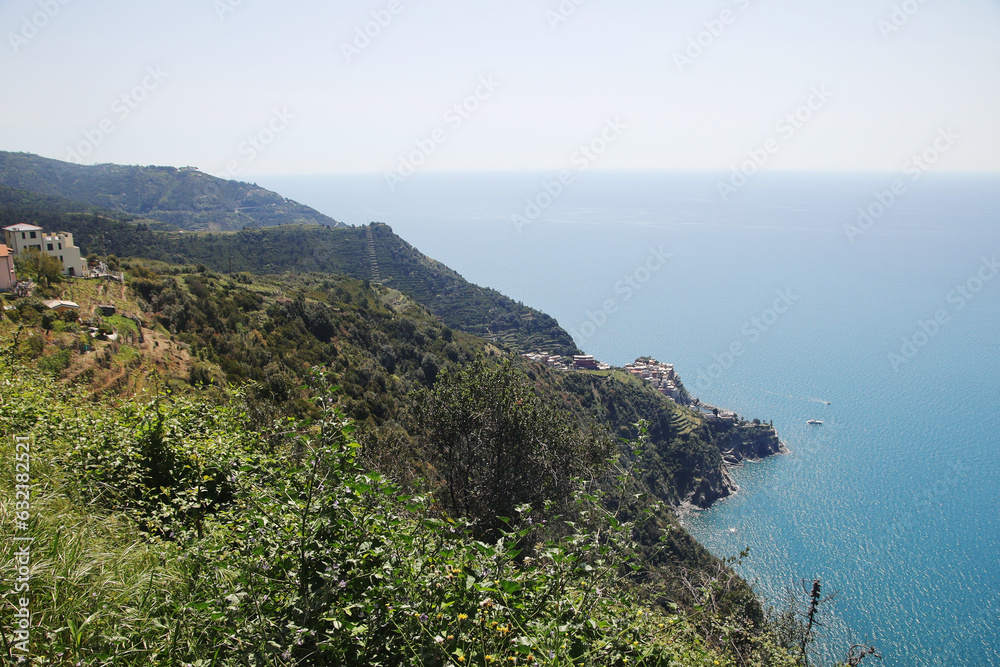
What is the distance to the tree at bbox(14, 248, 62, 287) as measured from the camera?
62.4 feet

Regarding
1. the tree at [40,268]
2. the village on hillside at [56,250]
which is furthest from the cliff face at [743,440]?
the tree at [40,268]

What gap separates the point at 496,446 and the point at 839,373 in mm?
74471

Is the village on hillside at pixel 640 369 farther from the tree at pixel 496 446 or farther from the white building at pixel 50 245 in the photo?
the tree at pixel 496 446

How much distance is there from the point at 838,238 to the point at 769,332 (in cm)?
8257

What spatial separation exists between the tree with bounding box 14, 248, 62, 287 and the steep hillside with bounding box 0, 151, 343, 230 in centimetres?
11949

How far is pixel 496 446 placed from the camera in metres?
8.16

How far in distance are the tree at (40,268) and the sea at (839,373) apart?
24645 mm

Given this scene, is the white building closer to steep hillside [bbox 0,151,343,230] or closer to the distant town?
the distant town

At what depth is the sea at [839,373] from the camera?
32031mm

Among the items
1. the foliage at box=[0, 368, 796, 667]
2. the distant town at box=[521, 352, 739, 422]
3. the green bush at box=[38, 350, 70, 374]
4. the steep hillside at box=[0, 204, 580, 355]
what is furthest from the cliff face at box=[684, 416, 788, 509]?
the foliage at box=[0, 368, 796, 667]

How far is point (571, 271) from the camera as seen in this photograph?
120 m

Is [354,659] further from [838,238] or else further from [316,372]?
[838,238]

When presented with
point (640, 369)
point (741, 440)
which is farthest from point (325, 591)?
point (640, 369)

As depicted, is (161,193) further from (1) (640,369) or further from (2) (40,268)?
(2) (40,268)
